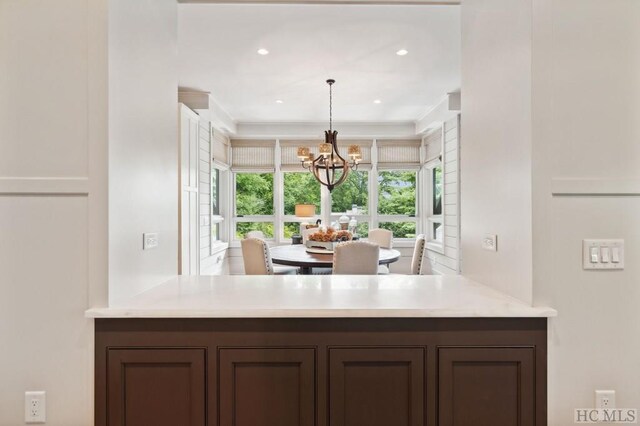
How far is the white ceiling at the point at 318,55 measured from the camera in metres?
2.59

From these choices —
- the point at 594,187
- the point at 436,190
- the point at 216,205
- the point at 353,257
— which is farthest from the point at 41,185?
the point at 436,190

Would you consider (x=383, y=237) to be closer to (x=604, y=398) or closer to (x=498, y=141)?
(x=498, y=141)

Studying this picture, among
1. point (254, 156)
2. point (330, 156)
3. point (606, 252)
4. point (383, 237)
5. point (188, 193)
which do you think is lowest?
point (383, 237)

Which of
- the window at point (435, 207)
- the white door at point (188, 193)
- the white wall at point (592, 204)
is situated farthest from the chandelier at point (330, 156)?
the white wall at point (592, 204)

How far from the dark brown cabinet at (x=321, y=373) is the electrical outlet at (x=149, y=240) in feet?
1.21

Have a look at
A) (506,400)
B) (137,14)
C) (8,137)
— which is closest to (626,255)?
(506,400)

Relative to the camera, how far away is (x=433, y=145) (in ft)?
17.9

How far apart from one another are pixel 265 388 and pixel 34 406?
88 centimetres

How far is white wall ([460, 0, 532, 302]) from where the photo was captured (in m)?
1.36

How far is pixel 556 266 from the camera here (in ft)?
4.39

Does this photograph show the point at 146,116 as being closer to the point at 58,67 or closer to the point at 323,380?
the point at 58,67

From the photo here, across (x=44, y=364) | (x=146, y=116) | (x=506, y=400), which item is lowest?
(x=506, y=400)

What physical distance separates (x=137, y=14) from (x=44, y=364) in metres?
1.48

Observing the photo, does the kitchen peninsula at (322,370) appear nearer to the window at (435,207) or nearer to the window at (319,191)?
the window at (435,207)
